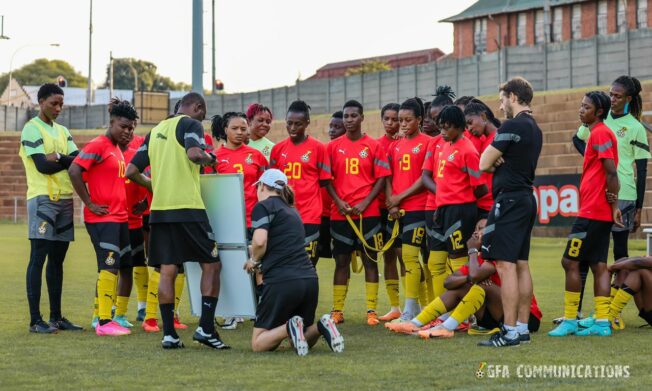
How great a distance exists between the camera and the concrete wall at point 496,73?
110ft

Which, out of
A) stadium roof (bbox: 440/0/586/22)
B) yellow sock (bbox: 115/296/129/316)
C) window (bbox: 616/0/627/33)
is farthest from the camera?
stadium roof (bbox: 440/0/586/22)

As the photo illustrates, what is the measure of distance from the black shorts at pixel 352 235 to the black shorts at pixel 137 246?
203 centimetres

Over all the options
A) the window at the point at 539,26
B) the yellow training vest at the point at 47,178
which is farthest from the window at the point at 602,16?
the yellow training vest at the point at 47,178

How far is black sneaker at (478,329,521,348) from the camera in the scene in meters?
9.38

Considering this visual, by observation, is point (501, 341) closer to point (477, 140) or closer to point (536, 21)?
Answer: point (477, 140)

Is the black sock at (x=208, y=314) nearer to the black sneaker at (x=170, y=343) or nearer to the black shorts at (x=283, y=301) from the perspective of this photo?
the black sneaker at (x=170, y=343)

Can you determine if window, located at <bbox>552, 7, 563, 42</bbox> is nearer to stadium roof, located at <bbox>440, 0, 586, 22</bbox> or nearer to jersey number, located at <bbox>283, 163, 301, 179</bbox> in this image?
stadium roof, located at <bbox>440, 0, 586, 22</bbox>

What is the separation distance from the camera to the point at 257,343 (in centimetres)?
936

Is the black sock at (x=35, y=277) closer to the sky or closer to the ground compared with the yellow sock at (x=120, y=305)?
closer to the sky

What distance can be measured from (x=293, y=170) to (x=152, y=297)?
196cm

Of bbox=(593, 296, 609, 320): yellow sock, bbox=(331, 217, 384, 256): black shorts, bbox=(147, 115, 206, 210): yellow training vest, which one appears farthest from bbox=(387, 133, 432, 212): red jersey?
bbox=(147, 115, 206, 210): yellow training vest

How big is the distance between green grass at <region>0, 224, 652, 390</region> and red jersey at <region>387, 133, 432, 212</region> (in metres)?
1.37

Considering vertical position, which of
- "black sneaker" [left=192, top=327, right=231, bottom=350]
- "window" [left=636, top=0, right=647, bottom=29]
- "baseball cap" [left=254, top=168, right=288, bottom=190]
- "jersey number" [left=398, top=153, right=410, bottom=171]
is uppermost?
"window" [left=636, top=0, right=647, bottom=29]

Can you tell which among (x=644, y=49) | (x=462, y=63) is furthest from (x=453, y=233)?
(x=462, y=63)
